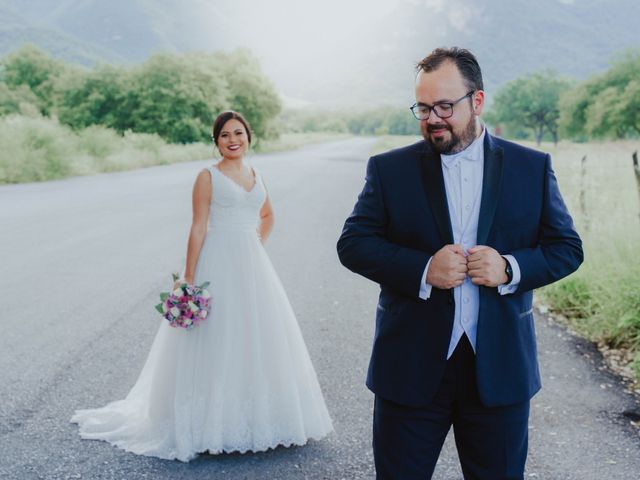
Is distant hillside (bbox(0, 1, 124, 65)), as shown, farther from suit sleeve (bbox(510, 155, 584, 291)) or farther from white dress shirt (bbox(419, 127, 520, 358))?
suit sleeve (bbox(510, 155, 584, 291))

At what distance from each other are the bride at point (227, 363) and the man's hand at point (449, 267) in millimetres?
2051

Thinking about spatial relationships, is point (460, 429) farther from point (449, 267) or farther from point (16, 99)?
point (16, 99)

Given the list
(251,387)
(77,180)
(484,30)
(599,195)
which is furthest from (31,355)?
(484,30)

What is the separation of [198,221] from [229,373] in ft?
3.27

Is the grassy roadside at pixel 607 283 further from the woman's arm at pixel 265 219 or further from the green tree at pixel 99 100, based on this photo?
the green tree at pixel 99 100

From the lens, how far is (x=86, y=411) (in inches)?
168

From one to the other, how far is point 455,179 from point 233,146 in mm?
2167

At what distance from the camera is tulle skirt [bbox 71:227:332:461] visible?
380cm

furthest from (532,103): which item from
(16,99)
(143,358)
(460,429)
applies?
(460,429)

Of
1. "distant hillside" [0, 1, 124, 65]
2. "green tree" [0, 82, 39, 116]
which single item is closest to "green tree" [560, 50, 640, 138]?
"green tree" [0, 82, 39, 116]

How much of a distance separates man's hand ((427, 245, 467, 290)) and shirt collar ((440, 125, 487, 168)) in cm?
34

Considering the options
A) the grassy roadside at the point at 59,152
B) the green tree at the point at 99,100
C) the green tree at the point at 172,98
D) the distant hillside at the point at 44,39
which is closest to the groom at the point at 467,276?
the grassy roadside at the point at 59,152

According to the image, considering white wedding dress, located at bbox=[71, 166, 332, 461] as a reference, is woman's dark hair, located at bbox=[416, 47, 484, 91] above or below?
above

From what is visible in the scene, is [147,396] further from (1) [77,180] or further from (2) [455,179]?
(1) [77,180]
